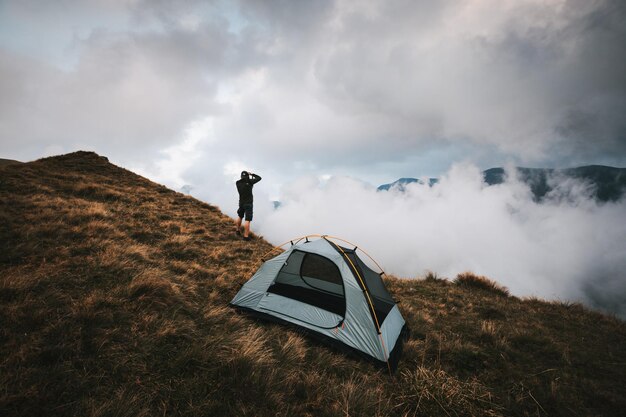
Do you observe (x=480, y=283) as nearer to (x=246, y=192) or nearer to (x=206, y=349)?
(x=246, y=192)

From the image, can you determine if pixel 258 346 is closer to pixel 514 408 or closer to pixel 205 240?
pixel 514 408

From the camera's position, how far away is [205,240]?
10.7m

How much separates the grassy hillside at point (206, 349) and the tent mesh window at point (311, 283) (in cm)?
120

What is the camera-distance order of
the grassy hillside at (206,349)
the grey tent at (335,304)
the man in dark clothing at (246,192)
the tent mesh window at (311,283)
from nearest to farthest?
→ the grassy hillside at (206,349) → the grey tent at (335,304) → the tent mesh window at (311,283) → the man in dark clothing at (246,192)

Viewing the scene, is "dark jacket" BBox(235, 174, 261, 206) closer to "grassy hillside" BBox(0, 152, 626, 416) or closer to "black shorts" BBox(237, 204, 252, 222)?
"black shorts" BBox(237, 204, 252, 222)

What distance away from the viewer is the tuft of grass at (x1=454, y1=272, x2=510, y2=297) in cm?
1136

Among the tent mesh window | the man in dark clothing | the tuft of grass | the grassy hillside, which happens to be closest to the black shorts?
the man in dark clothing

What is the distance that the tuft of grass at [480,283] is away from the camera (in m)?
11.4

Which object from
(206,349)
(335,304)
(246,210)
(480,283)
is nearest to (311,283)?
(335,304)

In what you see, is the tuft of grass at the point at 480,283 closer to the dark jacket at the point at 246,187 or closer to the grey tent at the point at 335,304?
the grey tent at the point at 335,304

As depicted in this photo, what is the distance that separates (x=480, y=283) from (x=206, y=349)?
12.5 m

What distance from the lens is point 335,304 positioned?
6.64 m

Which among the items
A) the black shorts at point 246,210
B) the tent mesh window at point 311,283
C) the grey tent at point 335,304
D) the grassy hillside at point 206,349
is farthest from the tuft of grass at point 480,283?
the black shorts at point 246,210

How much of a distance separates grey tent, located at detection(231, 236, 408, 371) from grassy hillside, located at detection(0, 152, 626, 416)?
0.33 meters
